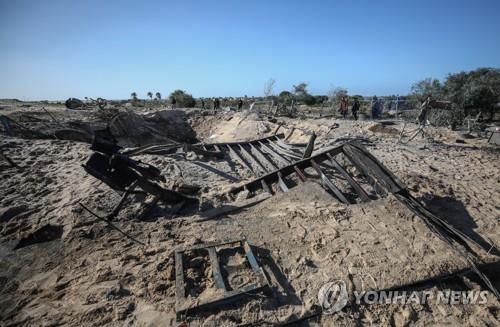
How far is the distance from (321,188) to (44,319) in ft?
12.9

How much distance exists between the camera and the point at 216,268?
9.34 feet

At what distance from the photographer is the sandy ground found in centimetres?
246

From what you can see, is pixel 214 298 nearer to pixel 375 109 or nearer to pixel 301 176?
pixel 301 176

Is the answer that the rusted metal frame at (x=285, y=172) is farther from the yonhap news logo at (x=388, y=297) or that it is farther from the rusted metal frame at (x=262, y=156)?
the yonhap news logo at (x=388, y=297)

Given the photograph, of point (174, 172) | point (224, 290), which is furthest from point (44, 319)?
point (174, 172)

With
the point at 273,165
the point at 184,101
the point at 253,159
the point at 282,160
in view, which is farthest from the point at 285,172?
the point at 184,101

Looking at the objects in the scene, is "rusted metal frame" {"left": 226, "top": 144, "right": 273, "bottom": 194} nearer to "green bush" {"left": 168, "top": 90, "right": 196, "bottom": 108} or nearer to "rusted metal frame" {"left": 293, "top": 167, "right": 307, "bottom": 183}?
"rusted metal frame" {"left": 293, "top": 167, "right": 307, "bottom": 183}

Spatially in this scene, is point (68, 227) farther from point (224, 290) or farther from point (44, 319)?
point (224, 290)

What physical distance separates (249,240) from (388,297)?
1680 mm

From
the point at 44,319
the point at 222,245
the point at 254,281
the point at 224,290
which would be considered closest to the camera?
the point at 44,319

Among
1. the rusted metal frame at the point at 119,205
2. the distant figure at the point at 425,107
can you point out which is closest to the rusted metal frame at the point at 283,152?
the rusted metal frame at the point at 119,205

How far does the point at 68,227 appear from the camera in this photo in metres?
3.96

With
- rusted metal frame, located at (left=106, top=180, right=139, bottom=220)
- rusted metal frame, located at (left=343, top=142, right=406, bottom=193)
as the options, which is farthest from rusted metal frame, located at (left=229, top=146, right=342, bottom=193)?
rusted metal frame, located at (left=106, top=180, right=139, bottom=220)

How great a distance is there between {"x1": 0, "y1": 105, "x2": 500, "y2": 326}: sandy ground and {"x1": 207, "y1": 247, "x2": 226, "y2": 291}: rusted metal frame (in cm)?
25
